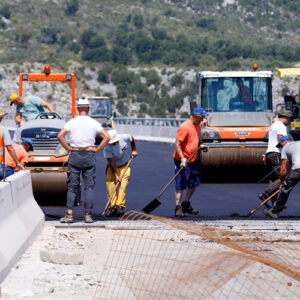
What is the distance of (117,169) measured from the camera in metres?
14.2

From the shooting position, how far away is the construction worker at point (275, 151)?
14.1m

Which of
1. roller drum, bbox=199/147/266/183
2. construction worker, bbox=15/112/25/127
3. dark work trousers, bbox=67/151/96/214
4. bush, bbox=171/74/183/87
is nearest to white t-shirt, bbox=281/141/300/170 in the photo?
dark work trousers, bbox=67/151/96/214

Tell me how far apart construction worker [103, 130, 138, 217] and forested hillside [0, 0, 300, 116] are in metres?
97.1

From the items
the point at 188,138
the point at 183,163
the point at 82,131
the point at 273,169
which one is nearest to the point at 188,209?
the point at 183,163

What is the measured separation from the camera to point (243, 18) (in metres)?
156

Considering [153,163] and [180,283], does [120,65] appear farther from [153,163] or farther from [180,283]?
[180,283]

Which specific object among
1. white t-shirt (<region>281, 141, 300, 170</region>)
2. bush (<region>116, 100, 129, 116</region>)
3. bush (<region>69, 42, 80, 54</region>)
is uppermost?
bush (<region>69, 42, 80, 54</region>)

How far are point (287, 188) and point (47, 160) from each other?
4.01 meters

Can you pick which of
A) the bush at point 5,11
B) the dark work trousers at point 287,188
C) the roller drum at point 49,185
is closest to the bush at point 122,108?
the bush at point 5,11

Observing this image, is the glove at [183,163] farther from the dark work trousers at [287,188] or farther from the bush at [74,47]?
the bush at [74,47]

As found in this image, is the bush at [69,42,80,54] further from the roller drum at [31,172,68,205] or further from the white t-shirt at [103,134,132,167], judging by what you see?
the white t-shirt at [103,134,132,167]

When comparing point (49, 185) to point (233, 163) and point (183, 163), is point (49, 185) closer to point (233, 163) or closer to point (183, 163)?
point (183, 163)

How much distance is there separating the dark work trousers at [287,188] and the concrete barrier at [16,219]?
364 centimetres

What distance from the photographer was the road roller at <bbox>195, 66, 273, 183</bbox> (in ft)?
63.9
